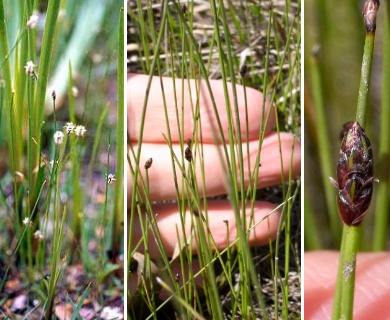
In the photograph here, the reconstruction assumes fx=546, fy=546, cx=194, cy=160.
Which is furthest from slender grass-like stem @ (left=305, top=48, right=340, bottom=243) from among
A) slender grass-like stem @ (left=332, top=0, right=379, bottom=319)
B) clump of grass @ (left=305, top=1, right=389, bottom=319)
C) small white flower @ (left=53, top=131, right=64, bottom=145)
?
small white flower @ (left=53, top=131, right=64, bottom=145)

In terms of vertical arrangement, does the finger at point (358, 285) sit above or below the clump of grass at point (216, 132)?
A: below

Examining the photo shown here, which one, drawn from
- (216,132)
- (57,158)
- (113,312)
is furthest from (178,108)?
(113,312)

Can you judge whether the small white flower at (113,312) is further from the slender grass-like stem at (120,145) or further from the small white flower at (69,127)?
the small white flower at (69,127)

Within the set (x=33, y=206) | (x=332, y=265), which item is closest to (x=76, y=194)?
(x=33, y=206)

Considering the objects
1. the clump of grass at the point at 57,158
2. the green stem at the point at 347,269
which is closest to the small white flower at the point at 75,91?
the clump of grass at the point at 57,158

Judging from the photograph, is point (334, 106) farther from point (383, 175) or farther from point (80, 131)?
point (80, 131)
